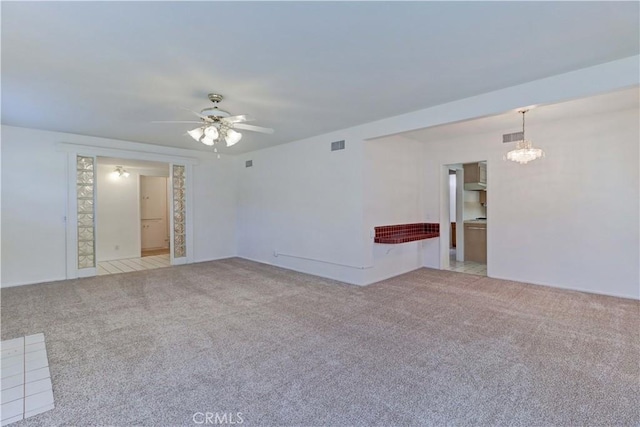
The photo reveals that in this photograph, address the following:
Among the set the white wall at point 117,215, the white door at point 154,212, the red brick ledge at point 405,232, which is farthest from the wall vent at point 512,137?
the white door at point 154,212

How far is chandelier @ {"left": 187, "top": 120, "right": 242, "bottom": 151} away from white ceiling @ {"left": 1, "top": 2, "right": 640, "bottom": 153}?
33 cm

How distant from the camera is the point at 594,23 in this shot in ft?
6.93

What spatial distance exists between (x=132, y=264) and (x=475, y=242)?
7.79m

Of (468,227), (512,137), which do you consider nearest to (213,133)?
(512,137)

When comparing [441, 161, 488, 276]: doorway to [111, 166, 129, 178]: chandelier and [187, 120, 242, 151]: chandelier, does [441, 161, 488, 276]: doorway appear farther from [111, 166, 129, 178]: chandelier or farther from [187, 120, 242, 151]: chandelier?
[111, 166, 129, 178]: chandelier

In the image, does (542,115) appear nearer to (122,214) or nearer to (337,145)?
(337,145)

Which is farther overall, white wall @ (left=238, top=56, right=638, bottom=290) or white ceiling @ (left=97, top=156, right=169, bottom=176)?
white ceiling @ (left=97, top=156, right=169, bottom=176)

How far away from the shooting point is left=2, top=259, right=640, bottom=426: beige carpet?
1.88 meters

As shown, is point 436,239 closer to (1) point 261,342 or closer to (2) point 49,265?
(1) point 261,342

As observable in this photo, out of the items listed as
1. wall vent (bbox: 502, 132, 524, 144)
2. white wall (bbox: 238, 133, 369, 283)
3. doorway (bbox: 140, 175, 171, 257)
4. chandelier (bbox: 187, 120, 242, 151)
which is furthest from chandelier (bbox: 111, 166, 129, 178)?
wall vent (bbox: 502, 132, 524, 144)

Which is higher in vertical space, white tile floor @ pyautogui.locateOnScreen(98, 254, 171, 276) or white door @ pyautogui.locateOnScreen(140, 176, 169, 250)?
white door @ pyautogui.locateOnScreen(140, 176, 169, 250)

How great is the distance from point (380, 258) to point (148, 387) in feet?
12.3

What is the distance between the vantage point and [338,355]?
2.56 m

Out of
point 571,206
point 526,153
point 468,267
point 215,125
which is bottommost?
point 468,267
